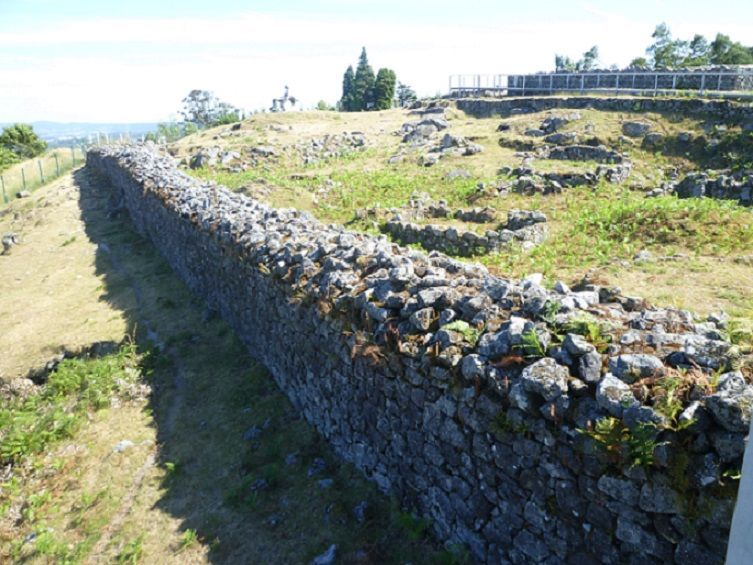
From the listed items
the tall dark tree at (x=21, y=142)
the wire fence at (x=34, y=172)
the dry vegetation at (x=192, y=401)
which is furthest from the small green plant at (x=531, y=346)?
the tall dark tree at (x=21, y=142)

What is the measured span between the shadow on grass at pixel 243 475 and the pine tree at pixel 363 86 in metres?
61.5

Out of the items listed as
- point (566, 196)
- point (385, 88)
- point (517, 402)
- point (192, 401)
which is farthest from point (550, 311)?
point (385, 88)

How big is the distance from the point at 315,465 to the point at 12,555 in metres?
4.22

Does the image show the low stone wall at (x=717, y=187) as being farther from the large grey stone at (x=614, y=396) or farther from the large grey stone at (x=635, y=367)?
the large grey stone at (x=614, y=396)

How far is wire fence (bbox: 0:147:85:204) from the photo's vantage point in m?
43.6

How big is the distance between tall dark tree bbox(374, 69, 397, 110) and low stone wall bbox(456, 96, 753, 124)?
865 inches

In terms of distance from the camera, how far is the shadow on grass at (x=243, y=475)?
677 cm

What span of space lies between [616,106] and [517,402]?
107 feet

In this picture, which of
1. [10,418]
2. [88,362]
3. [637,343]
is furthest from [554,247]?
[10,418]

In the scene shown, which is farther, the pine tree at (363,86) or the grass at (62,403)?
the pine tree at (363,86)

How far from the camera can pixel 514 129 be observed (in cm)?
3325

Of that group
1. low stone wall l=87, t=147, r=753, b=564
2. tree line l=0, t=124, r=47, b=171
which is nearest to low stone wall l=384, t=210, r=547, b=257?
low stone wall l=87, t=147, r=753, b=564

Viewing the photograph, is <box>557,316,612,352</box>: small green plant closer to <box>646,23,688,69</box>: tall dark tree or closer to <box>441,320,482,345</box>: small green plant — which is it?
<box>441,320,482,345</box>: small green plant

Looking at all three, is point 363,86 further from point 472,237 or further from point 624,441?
point 624,441
